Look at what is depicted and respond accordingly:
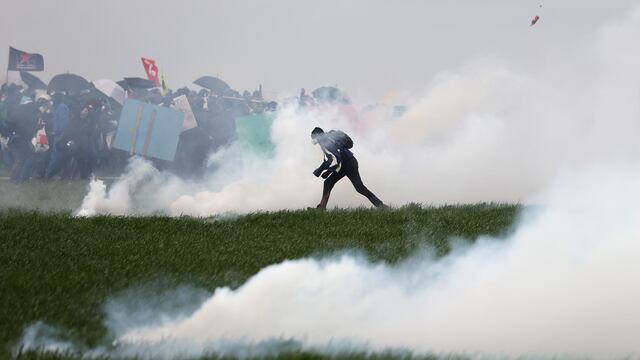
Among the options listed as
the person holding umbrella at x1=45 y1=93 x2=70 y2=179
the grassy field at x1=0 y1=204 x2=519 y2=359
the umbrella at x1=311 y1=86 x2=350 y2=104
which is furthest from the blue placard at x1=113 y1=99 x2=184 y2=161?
the grassy field at x1=0 y1=204 x2=519 y2=359

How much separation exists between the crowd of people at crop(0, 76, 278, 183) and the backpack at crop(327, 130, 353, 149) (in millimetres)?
6665

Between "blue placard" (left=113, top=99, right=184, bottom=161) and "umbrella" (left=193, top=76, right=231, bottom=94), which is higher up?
"umbrella" (left=193, top=76, right=231, bottom=94)

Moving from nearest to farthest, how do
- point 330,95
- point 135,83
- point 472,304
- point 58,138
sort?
1. point 472,304
2. point 58,138
3. point 330,95
4. point 135,83

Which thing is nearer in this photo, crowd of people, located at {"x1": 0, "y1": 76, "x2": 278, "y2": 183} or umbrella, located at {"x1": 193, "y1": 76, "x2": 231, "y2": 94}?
crowd of people, located at {"x1": 0, "y1": 76, "x2": 278, "y2": 183}

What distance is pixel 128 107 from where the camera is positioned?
22.6m

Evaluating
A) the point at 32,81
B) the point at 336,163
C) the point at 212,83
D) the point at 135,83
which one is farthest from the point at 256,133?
the point at 32,81

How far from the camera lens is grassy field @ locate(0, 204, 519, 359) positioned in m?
8.84

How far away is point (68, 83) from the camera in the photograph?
27.4m

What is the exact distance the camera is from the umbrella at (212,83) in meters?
28.8

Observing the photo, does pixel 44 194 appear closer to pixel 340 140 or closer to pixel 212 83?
pixel 340 140

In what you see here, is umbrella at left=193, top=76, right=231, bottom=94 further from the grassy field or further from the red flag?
the grassy field

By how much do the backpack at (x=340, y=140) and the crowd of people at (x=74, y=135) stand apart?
667 centimetres

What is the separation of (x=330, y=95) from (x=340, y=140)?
25.9ft

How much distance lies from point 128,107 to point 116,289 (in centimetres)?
1355
